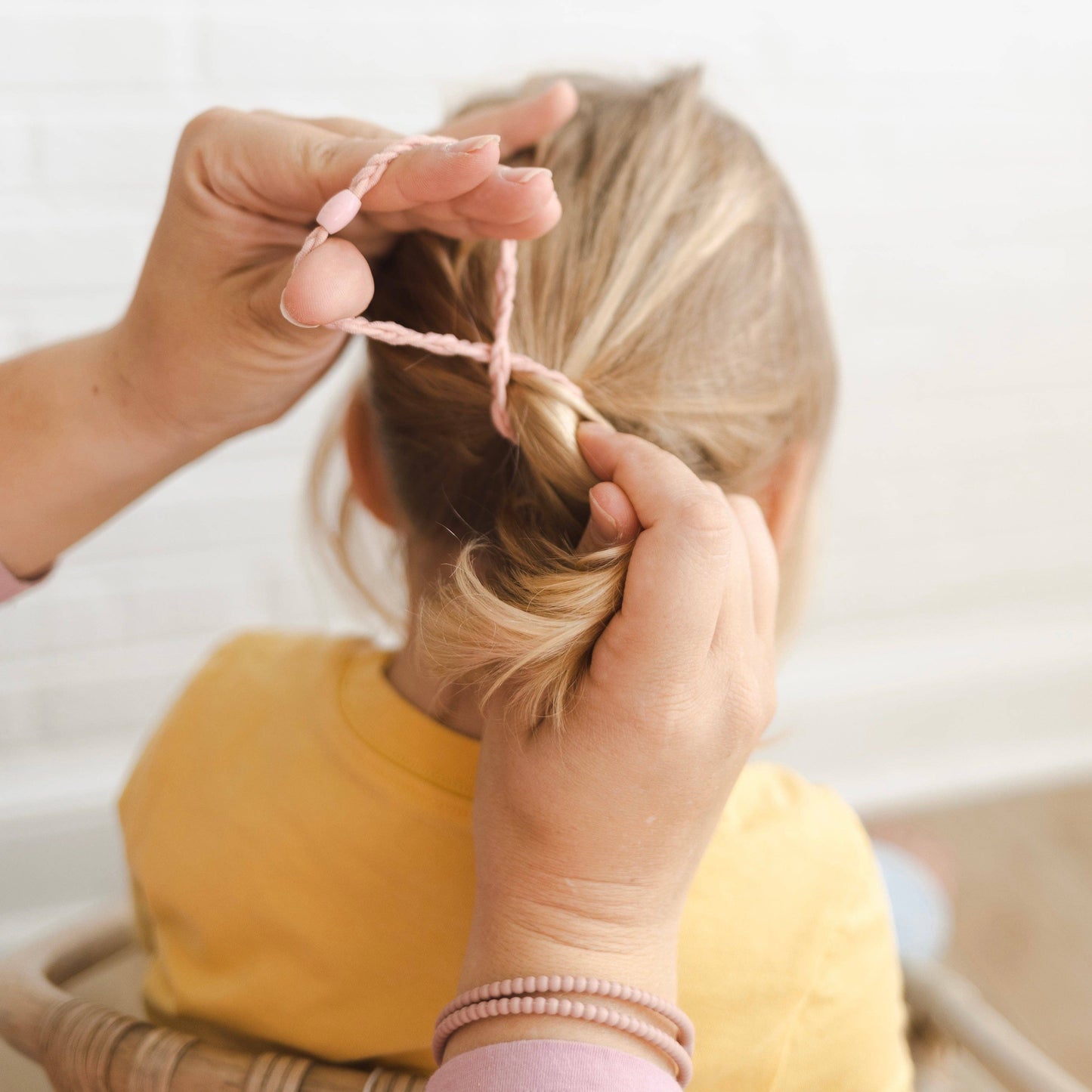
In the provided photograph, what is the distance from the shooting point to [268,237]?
60cm

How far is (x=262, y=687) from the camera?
0.70 meters

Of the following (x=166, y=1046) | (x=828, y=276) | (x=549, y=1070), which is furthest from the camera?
(x=828, y=276)

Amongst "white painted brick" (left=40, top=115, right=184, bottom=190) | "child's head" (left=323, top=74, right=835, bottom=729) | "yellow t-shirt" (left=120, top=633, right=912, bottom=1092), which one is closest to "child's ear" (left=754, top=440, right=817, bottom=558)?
"child's head" (left=323, top=74, right=835, bottom=729)

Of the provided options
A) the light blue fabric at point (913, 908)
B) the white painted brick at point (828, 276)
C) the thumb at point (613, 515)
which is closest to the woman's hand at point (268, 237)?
the thumb at point (613, 515)

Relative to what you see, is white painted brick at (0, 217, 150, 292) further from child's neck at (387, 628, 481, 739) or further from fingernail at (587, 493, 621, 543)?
fingernail at (587, 493, 621, 543)

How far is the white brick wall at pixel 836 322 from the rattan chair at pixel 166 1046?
1.99ft

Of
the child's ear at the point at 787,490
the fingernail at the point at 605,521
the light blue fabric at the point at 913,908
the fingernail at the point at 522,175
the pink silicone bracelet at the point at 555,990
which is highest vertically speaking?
the fingernail at the point at 522,175

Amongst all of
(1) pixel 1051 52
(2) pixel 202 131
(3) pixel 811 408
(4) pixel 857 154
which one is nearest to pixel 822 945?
(3) pixel 811 408

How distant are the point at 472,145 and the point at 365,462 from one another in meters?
0.32

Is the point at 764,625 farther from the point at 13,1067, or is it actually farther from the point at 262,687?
the point at 13,1067

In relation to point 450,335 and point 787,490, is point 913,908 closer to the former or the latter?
point 787,490

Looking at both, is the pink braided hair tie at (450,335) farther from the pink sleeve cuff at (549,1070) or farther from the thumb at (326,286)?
the pink sleeve cuff at (549,1070)

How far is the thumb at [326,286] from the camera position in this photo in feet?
1.53

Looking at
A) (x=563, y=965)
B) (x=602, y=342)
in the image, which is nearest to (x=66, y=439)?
Result: (x=602, y=342)
